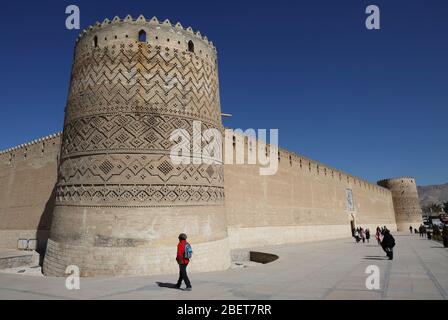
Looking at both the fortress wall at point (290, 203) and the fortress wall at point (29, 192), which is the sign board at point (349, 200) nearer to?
the fortress wall at point (290, 203)

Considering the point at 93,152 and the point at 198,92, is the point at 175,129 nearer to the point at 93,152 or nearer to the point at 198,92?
the point at 198,92

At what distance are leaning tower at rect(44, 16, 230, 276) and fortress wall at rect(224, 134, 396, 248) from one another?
547 centimetres

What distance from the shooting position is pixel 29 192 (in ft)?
48.9

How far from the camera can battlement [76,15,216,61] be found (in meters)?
7.92

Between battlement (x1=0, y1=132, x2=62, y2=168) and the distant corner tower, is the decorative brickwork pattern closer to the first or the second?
battlement (x1=0, y1=132, x2=62, y2=168)

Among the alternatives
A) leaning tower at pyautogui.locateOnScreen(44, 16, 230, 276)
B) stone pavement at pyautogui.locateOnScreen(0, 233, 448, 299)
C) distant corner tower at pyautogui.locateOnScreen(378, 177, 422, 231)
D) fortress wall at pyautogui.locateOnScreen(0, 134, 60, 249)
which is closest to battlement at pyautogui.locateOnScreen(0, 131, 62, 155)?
fortress wall at pyautogui.locateOnScreen(0, 134, 60, 249)

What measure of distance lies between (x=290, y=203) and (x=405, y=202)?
27681 mm

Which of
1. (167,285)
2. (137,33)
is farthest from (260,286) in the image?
(137,33)

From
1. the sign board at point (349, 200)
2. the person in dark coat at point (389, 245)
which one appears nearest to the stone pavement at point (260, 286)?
the person in dark coat at point (389, 245)

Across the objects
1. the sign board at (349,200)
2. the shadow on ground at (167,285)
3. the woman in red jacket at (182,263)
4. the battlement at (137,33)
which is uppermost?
the battlement at (137,33)

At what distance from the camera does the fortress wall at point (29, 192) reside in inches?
547

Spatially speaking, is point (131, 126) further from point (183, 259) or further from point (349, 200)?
point (349, 200)

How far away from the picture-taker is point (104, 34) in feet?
26.6

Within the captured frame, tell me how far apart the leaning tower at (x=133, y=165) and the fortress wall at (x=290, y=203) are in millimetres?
5468
